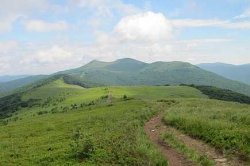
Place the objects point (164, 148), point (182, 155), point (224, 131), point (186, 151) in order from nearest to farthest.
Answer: point (182, 155)
point (186, 151)
point (224, 131)
point (164, 148)

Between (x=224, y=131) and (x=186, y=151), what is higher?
(x=224, y=131)

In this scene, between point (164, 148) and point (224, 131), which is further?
point (164, 148)

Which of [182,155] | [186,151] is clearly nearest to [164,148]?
[186,151]

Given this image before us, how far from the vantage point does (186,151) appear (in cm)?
2762

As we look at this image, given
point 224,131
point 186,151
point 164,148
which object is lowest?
point 164,148

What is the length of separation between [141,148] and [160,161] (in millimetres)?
3271

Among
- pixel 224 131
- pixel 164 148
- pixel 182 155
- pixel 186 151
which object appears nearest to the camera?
pixel 182 155

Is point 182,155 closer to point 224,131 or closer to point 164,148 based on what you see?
point 164,148

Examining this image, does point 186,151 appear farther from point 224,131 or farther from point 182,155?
point 224,131

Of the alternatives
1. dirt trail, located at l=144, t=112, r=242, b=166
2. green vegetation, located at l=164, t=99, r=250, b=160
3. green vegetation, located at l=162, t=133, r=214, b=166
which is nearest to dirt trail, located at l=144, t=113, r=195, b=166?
dirt trail, located at l=144, t=112, r=242, b=166

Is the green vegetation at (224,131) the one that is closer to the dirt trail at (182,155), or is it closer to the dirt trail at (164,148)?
the dirt trail at (182,155)

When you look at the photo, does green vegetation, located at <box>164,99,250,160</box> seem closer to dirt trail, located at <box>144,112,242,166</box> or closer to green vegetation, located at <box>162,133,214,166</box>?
dirt trail, located at <box>144,112,242,166</box>

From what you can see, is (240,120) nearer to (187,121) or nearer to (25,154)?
(187,121)

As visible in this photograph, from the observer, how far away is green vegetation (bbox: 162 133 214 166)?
24.5 meters
